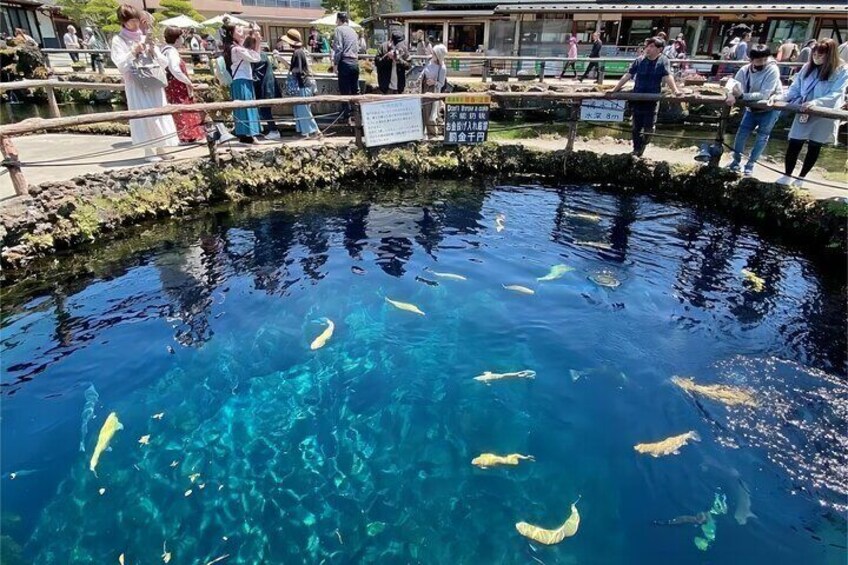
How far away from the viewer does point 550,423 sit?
167 inches

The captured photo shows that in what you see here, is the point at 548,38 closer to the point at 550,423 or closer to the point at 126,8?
the point at 126,8

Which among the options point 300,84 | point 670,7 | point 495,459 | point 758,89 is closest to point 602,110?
point 758,89

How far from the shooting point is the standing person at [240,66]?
866cm

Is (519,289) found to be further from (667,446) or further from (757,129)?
(757,129)

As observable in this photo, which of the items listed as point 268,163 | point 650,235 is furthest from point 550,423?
point 268,163

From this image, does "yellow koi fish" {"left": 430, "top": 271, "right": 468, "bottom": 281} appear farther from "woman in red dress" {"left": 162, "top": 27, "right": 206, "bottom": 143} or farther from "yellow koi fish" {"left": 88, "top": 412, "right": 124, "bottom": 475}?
"woman in red dress" {"left": 162, "top": 27, "right": 206, "bottom": 143}

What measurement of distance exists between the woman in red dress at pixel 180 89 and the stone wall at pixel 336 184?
122 cm

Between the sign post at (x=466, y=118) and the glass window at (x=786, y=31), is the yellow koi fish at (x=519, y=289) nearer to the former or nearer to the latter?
the sign post at (x=466, y=118)

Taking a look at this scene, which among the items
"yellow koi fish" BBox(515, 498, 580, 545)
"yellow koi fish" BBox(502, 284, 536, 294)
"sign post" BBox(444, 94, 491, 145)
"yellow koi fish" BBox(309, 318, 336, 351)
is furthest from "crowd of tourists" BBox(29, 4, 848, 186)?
"yellow koi fish" BBox(515, 498, 580, 545)

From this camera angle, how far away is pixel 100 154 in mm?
8266

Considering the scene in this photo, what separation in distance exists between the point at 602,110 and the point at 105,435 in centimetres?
943

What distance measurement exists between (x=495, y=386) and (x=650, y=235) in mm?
4511

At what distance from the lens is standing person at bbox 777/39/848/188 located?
6934 mm

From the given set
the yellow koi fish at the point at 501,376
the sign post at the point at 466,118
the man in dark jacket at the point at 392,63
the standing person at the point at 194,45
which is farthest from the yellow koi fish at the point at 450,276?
the standing person at the point at 194,45
